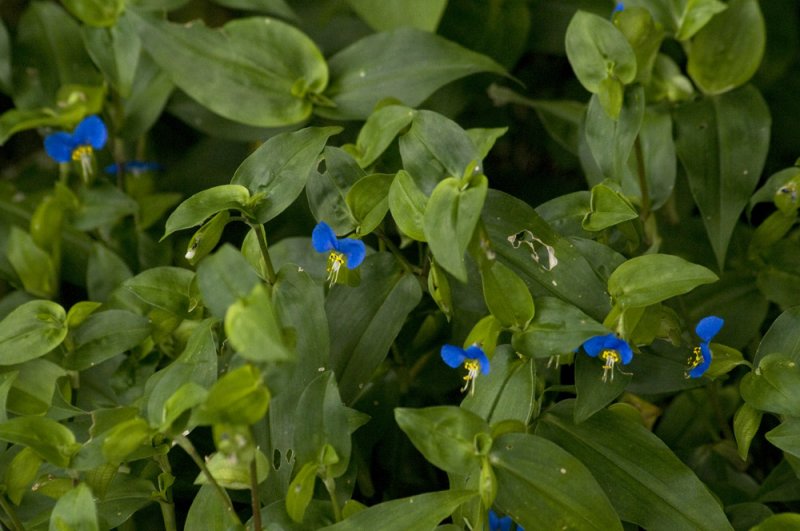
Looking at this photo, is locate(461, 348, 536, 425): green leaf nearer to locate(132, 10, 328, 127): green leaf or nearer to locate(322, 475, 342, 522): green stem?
locate(322, 475, 342, 522): green stem

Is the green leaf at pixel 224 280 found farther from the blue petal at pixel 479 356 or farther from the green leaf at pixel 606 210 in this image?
the green leaf at pixel 606 210

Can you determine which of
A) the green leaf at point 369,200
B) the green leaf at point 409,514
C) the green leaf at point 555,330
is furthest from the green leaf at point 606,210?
the green leaf at point 409,514

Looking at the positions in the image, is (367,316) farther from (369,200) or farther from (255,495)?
(255,495)

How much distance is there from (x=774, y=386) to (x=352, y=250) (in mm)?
496

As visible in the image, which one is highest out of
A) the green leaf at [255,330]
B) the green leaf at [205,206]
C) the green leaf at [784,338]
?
the green leaf at [255,330]

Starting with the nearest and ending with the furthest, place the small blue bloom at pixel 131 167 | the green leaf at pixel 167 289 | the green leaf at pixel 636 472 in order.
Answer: the green leaf at pixel 636 472
the green leaf at pixel 167 289
the small blue bloom at pixel 131 167

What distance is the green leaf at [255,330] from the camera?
30.0 inches

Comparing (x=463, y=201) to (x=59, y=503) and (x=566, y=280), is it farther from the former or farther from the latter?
(x=59, y=503)

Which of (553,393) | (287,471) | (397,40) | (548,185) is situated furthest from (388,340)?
(548,185)

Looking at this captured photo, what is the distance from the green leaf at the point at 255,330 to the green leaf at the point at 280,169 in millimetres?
301

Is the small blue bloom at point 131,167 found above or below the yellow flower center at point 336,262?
below

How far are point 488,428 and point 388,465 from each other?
470 millimetres

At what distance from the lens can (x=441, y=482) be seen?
144cm

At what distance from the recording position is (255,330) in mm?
779
